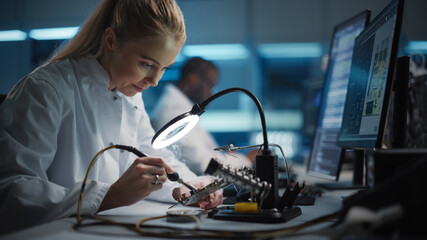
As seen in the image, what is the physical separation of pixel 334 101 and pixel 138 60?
3.22 ft

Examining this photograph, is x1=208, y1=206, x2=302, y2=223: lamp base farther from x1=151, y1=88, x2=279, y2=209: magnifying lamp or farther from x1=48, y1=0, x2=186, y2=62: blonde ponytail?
x1=48, y1=0, x2=186, y2=62: blonde ponytail

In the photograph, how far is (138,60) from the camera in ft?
3.84

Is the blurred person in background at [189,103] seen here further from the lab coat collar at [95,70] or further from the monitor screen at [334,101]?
the lab coat collar at [95,70]

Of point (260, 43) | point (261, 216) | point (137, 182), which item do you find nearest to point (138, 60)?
point (137, 182)

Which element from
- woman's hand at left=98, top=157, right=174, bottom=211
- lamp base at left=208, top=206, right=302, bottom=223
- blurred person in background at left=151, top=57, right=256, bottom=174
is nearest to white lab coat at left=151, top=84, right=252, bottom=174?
blurred person in background at left=151, top=57, right=256, bottom=174

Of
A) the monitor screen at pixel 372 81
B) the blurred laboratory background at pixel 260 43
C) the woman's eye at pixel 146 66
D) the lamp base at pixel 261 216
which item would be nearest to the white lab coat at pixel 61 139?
the woman's eye at pixel 146 66

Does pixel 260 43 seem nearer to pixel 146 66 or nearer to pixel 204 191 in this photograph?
pixel 146 66

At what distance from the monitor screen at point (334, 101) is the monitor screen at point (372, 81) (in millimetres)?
207

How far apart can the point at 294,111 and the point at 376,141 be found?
4.47 metres

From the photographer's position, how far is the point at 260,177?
2.82 ft

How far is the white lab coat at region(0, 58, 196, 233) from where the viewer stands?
87 centimetres

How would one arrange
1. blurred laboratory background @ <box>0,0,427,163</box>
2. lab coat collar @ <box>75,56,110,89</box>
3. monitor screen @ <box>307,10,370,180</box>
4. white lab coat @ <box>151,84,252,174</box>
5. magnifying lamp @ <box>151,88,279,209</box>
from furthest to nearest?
blurred laboratory background @ <box>0,0,427,163</box>, white lab coat @ <box>151,84,252,174</box>, monitor screen @ <box>307,10,370,180</box>, lab coat collar @ <box>75,56,110,89</box>, magnifying lamp @ <box>151,88,279,209</box>

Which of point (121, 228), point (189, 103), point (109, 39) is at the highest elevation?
point (109, 39)

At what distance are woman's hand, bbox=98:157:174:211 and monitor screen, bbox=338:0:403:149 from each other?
1.90ft
